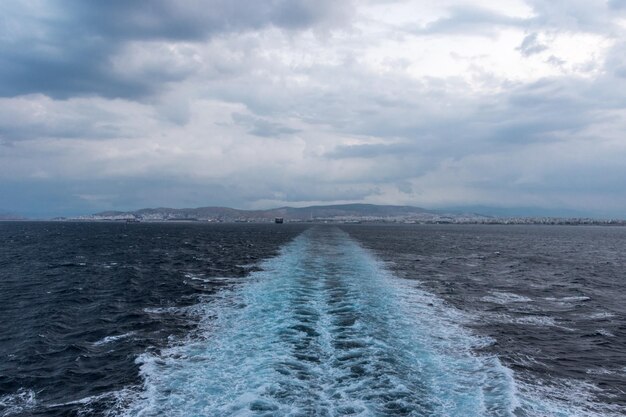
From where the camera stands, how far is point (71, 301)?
27484mm

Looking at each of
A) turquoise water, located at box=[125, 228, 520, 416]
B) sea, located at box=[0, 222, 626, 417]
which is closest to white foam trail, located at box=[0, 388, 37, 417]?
sea, located at box=[0, 222, 626, 417]

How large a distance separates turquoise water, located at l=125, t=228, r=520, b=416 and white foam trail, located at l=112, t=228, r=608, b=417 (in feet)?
0.10

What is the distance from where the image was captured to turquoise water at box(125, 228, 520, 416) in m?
11.7

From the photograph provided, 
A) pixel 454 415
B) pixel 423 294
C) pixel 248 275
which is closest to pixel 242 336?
pixel 454 415

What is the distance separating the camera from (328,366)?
14633 mm

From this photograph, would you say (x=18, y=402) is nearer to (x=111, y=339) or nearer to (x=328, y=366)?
(x=111, y=339)

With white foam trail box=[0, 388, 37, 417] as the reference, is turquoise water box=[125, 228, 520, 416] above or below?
above

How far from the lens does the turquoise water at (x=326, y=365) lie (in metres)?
11.7

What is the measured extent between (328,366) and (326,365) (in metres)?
0.11

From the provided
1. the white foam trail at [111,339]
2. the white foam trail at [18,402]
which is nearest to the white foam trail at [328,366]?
the white foam trail at [18,402]

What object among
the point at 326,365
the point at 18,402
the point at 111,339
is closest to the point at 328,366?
the point at 326,365

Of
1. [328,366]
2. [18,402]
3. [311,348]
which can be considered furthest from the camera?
[311,348]

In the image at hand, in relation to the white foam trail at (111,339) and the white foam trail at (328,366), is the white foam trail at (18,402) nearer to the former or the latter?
the white foam trail at (328,366)

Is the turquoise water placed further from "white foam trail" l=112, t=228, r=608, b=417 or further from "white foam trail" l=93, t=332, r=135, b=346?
"white foam trail" l=93, t=332, r=135, b=346
